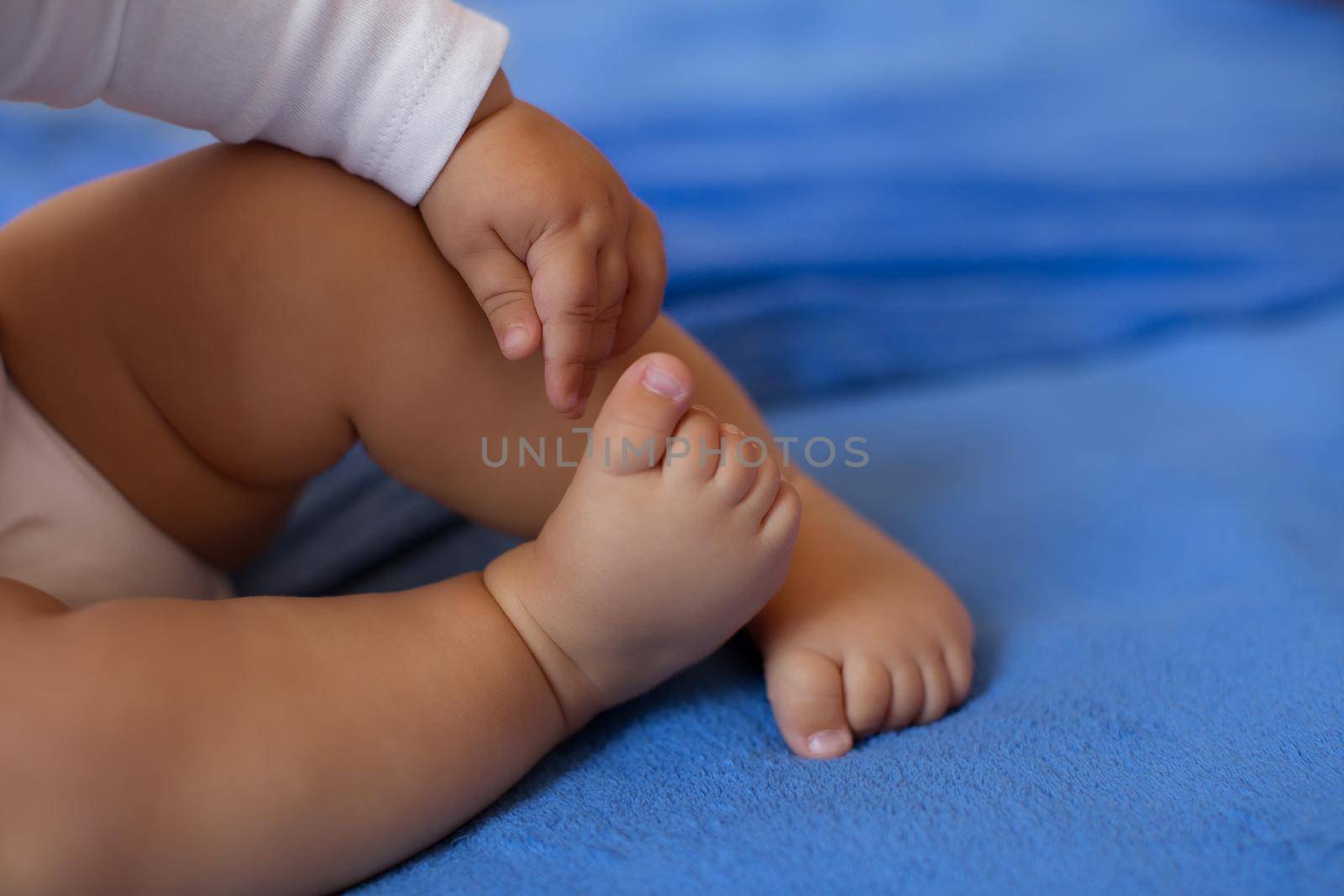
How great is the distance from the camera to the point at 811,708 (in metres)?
0.60

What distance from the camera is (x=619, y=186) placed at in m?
0.61

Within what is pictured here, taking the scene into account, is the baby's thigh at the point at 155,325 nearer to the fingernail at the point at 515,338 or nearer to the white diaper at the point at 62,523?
the white diaper at the point at 62,523

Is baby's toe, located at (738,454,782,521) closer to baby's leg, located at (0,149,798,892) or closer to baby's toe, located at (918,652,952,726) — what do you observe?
baby's leg, located at (0,149,798,892)

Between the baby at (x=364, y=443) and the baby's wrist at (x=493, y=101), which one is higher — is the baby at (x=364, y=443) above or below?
below

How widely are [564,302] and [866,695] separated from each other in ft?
0.84

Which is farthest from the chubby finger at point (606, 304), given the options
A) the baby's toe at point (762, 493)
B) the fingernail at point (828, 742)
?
the fingernail at point (828, 742)

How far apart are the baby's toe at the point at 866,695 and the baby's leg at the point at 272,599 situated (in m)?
0.07

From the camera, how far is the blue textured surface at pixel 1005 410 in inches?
20.3

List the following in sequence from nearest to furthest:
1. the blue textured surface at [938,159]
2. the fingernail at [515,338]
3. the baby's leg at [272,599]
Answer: the baby's leg at [272,599], the fingernail at [515,338], the blue textured surface at [938,159]

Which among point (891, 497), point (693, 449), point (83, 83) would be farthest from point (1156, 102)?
point (83, 83)

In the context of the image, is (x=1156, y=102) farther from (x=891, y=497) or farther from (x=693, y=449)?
(x=693, y=449)

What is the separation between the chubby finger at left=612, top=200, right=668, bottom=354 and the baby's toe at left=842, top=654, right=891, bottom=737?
0.70 ft

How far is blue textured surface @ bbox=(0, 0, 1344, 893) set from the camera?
0.52 meters

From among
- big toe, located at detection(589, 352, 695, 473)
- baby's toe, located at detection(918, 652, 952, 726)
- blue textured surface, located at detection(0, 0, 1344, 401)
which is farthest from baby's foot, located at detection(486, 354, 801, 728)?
blue textured surface, located at detection(0, 0, 1344, 401)
